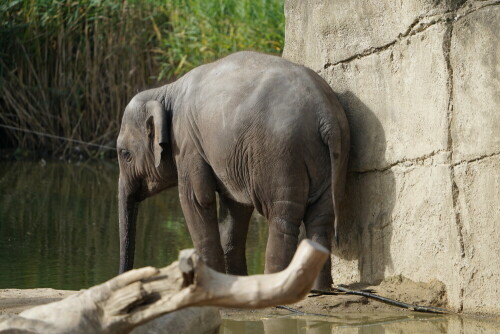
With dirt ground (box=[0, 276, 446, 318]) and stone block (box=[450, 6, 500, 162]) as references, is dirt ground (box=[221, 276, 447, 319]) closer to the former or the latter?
dirt ground (box=[0, 276, 446, 318])

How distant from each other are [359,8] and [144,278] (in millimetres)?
3412

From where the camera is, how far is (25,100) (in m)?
15.7

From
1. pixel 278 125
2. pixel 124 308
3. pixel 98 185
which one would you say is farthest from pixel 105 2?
pixel 124 308

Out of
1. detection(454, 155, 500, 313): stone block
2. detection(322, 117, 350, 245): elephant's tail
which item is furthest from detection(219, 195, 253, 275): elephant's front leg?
detection(454, 155, 500, 313): stone block

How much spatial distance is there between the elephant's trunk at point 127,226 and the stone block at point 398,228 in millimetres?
1496

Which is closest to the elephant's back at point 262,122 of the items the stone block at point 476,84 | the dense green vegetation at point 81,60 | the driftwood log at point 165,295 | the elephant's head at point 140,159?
the elephant's head at point 140,159

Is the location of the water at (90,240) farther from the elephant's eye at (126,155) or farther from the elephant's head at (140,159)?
the elephant's eye at (126,155)

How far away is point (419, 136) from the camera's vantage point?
5.98m

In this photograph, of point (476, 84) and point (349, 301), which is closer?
point (476, 84)

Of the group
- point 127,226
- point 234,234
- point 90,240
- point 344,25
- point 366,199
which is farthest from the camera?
point 90,240

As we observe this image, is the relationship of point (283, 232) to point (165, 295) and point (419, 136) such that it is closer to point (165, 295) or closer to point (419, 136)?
point (419, 136)

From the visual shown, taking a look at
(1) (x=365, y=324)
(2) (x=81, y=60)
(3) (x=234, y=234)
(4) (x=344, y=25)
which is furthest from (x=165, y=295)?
(2) (x=81, y=60)

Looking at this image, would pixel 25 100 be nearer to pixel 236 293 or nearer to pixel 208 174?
pixel 208 174

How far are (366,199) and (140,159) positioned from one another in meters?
1.78
